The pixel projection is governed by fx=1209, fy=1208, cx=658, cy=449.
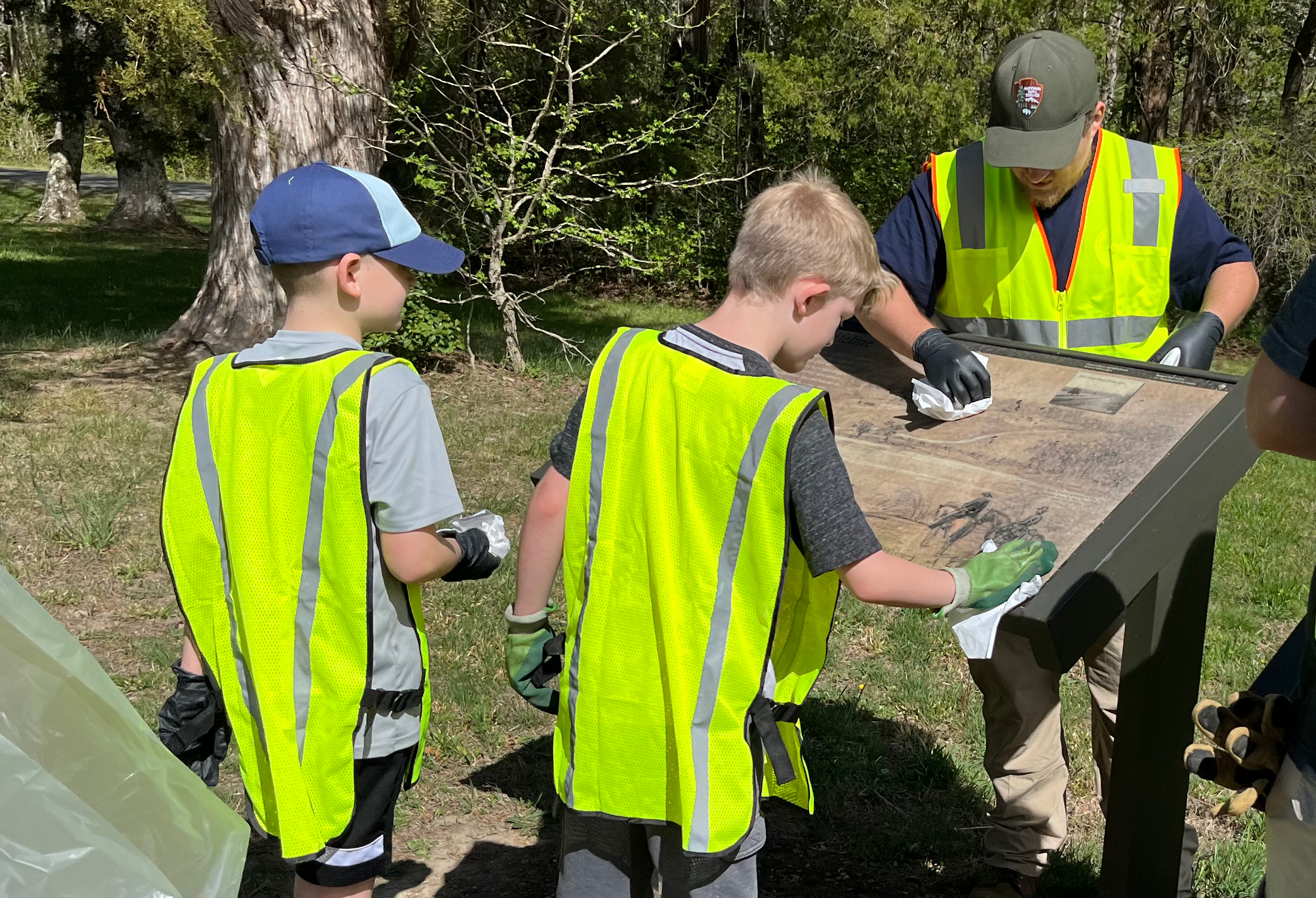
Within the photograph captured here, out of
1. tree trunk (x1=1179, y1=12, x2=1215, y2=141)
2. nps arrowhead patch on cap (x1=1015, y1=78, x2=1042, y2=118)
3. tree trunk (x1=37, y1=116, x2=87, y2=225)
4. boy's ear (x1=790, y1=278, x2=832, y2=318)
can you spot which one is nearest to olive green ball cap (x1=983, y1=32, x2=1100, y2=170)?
nps arrowhead patch on cap (x1=1015, y1=78, x2=1042, y2=118)

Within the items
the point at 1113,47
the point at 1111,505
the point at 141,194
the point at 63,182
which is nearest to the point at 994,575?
→ the point at 1111,505

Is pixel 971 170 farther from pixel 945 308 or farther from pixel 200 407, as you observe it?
pixel 200 407

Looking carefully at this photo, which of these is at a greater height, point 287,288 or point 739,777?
point 287,288

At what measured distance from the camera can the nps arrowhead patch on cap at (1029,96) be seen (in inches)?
122

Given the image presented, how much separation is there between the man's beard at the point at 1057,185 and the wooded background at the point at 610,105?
214 inches

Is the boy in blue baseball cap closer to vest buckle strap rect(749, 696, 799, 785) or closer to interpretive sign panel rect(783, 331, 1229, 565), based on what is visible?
vest buckle strap rect(749, 696, 799, 785)

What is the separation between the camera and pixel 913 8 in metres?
13.5

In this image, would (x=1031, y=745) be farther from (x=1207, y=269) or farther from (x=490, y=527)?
(x=490, y=527)

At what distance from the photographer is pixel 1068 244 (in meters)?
3.29

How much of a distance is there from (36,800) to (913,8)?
44.8 feet

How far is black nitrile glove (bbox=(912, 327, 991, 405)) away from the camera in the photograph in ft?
9.42

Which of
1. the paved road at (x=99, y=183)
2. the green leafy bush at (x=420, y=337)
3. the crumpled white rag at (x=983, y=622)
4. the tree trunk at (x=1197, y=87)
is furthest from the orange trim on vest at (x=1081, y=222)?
the paved road at (x=99, y=183)

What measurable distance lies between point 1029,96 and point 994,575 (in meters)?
1.49

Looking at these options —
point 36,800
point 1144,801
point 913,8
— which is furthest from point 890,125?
point 36,800
